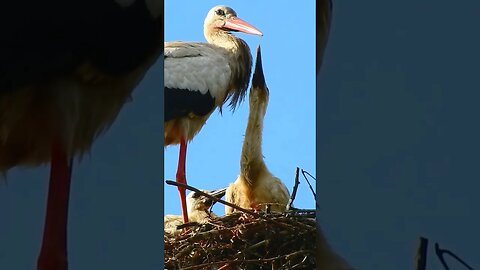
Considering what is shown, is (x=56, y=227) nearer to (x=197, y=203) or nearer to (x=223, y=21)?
(x=197, y=203)

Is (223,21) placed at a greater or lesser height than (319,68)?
greater

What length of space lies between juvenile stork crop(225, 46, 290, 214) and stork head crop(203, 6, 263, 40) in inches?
19.0

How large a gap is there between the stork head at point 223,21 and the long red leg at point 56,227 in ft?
12.2

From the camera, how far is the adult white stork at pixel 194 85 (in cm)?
671

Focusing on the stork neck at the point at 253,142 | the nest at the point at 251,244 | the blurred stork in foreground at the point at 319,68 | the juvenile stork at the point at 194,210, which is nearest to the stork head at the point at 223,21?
the stork neck at the point at 253,142

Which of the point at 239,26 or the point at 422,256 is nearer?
the point at 422,256

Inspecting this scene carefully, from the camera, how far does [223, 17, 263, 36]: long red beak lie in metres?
7.35

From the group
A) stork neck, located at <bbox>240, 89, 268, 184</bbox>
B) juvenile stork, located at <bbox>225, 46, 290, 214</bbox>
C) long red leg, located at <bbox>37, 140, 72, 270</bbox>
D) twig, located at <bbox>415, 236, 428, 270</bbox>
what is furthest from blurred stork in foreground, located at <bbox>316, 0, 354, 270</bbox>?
stork neck, located at <bbox>240, 89, 268, 184</bbox>

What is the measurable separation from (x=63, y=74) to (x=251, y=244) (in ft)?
6.04

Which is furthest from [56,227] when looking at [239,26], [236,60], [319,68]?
[239,26]

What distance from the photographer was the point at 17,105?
3900mm

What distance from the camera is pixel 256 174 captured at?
6.81 m

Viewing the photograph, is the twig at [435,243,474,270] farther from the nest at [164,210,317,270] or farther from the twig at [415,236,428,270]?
the nest at [164,210,317,270]

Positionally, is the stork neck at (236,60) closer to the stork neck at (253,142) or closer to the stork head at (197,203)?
the stork neck at (253,142)
